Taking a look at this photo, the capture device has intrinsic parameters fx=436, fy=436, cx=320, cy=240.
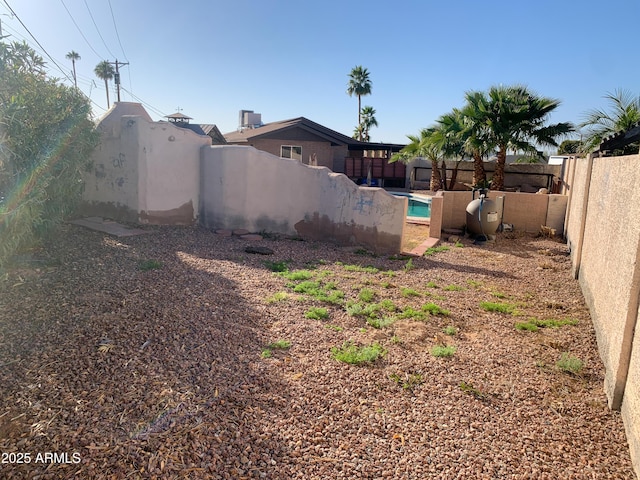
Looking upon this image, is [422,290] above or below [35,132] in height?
below

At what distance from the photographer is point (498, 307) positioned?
592 cm

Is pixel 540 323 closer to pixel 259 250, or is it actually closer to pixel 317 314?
pixel 317 314

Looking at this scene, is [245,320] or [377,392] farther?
[245,320]

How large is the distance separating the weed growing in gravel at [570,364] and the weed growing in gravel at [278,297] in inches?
127

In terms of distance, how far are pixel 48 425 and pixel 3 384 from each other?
670mm

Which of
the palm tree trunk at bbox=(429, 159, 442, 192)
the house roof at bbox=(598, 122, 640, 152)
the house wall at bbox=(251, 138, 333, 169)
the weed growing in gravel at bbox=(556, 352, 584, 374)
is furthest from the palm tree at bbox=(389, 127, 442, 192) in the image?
the weed growing in gravel at bbox=(556, 352, 584, 374)

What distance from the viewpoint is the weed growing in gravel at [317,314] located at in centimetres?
521

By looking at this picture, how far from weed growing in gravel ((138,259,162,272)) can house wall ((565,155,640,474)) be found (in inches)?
220

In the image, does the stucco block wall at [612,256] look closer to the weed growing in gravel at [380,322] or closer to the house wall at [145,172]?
the weed growing in gravel at [380,322]

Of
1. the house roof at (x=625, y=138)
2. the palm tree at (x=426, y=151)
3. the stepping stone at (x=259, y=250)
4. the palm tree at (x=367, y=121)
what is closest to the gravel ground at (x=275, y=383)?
the stepping stone at (x=259, y=250)

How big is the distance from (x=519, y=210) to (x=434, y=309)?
7.38m

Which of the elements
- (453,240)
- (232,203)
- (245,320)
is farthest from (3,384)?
(453,240)

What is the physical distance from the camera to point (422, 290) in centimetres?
662

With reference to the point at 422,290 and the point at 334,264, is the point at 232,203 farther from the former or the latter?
the point at 422,290
